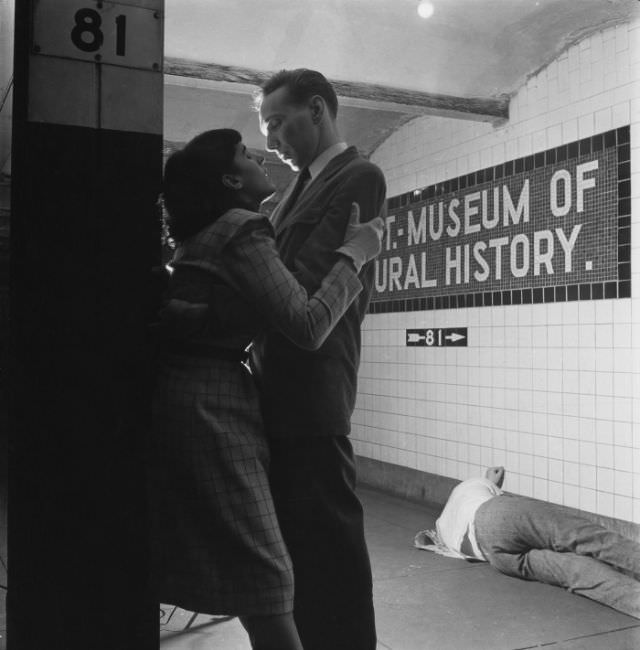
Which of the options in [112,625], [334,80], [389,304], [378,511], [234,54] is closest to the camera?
[112,625]

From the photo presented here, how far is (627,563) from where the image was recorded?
12.8 ft

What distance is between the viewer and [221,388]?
1.75 m

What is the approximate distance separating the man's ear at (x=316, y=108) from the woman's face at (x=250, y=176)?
29 cm

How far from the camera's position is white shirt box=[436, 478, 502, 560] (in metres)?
4.57

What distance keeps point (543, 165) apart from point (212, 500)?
413 centimetres

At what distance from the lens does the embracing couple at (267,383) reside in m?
1.70

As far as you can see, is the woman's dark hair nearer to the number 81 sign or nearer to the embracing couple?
the embracing couple

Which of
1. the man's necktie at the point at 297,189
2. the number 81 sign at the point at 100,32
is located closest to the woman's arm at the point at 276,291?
the man's necktie at the point at 297,189

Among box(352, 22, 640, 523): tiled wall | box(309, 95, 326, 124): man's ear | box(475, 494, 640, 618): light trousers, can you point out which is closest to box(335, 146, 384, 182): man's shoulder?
box(309, 95, 326, 124): man's ear

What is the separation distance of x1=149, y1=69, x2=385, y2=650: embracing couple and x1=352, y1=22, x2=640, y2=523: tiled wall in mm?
3007

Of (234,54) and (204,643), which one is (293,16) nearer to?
(234,54)

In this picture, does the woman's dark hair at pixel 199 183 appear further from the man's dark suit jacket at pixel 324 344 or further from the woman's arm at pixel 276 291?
the man's dark suit jacket at pixel 324 344

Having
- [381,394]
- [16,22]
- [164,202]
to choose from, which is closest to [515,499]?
[381,394]

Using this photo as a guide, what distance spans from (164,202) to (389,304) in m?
5.11
